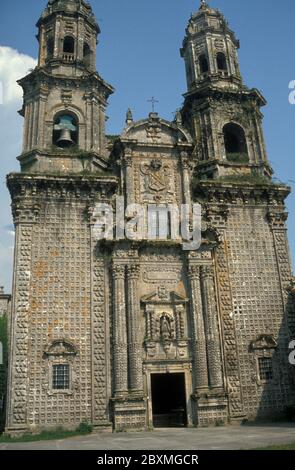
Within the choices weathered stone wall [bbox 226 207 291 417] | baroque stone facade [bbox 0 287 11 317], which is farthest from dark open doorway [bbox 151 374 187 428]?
baroque stone facade [bbox 0 287 11 317]

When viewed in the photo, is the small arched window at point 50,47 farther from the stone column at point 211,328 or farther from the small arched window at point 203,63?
the stone column at point 211,328

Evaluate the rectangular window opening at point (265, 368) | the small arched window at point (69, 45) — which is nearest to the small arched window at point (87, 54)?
the small arched window at point (69, 45)

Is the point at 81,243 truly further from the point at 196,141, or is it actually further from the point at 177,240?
the point at 196,141

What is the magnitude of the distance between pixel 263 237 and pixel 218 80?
957 centimetres

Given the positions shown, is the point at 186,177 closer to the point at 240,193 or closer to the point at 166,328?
the point at 240,193

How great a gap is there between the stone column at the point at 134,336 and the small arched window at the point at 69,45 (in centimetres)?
1288

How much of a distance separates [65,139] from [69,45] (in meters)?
6.47

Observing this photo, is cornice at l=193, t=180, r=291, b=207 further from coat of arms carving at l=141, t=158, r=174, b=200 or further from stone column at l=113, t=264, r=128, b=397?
stone column at l=113, t=264, r=128, b=397

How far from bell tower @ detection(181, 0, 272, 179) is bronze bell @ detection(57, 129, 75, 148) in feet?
21.3

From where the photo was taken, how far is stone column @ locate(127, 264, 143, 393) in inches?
741

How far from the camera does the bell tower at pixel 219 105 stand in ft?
80.7

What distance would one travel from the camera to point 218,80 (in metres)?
26.6

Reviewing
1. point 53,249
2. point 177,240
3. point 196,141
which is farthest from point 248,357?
point 196,141
